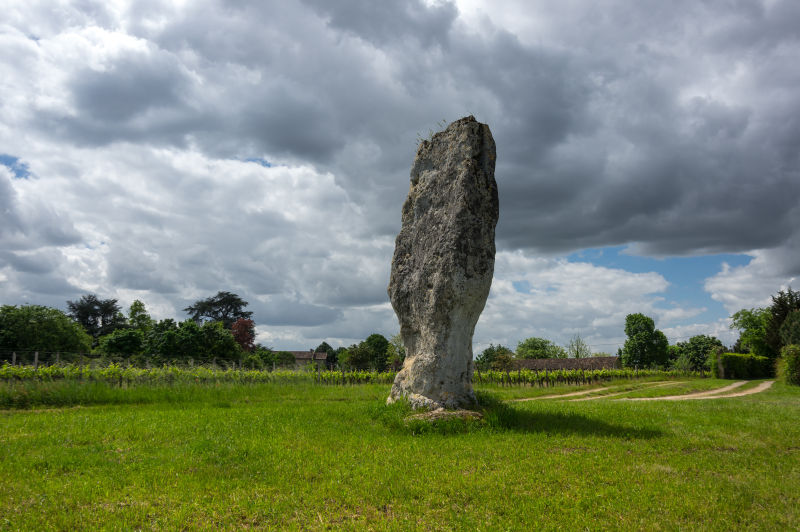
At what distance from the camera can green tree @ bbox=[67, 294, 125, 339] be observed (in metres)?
66.4

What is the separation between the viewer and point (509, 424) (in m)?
10.6

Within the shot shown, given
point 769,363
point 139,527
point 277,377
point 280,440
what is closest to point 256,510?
point 139,527

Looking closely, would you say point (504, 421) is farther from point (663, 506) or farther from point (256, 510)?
point (256, 510)

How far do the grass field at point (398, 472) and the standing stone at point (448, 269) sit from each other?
45.2 inches

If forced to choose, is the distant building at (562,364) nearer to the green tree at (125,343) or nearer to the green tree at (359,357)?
the green tree at (359,357)

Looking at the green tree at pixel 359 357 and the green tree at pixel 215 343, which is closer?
the green tree at pixel 215 343

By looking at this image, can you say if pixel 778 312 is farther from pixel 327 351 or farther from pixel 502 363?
pixel 327 351

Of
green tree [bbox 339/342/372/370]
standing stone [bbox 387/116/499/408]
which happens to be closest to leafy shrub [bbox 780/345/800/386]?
standing stone [bbox 387/116/499/408]

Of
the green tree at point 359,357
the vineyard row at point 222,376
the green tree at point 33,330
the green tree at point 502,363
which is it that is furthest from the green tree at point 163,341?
the green tree at point 502,363

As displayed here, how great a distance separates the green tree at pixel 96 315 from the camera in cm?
6644

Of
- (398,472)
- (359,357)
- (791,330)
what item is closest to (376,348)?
(359,357)

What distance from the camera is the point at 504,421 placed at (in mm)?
10648

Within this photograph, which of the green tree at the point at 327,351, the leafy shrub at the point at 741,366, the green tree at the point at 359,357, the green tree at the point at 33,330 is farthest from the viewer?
the green tree at the point at 327,351

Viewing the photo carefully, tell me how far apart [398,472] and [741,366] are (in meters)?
Result: 40.0
